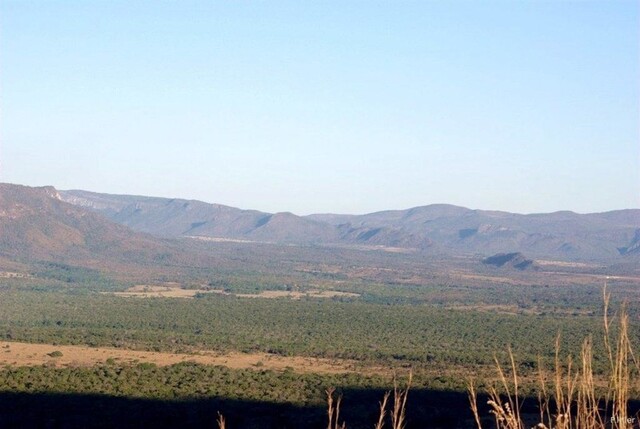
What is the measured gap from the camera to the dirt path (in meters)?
39.5

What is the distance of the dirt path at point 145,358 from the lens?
130 feet

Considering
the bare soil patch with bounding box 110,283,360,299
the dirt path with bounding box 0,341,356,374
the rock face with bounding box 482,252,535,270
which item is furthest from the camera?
the rock face with bounding box 482,252,535,270

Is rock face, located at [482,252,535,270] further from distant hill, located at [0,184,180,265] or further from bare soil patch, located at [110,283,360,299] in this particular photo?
bare soil patch, located at [110,283,360,299]

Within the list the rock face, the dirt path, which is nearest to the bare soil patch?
the dirt path

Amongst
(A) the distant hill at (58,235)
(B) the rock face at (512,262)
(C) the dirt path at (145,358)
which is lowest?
(C) the dirt path at (145,358)

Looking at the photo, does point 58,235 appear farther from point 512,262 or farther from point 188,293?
point 512,262

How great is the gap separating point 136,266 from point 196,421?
9487 cm

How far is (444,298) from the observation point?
315 feet

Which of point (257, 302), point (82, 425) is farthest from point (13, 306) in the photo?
point (82, 425)

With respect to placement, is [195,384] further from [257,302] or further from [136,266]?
[136,266]

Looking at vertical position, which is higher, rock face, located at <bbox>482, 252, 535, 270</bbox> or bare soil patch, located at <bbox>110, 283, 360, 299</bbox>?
rock face, located at <bbox>482, 252, 535, 270</bbox>

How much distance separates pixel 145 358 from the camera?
4191 centimetres

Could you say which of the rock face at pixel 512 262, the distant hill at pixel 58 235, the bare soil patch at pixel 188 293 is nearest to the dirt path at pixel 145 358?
the bare soil patch at pixel 188 293

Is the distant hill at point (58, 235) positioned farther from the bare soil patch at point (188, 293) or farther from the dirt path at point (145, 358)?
the dirt path at point (145, 358)
